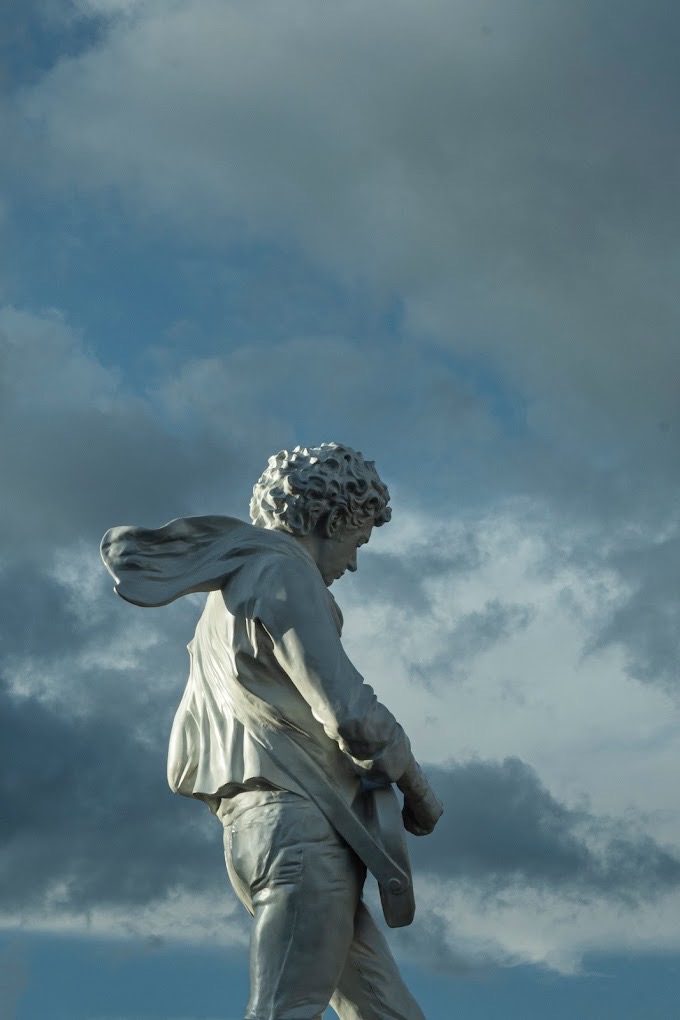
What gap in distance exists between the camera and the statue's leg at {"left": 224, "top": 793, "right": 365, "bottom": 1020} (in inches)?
293

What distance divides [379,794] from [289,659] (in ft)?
2.87

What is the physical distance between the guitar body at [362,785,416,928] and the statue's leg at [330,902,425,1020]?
0.51 feet

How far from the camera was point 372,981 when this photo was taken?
26.1 feet

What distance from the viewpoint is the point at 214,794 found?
7.93m

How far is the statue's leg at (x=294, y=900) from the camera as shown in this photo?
744cm

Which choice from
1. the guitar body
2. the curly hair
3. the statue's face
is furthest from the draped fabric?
the guitar body

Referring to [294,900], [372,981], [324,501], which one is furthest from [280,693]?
[372,981]

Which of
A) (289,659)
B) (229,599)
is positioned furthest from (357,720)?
(229,599)

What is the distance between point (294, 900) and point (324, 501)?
86.4 inches

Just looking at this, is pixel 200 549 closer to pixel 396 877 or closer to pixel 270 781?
pixel 270 781

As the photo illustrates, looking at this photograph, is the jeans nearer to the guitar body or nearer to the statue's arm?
the guitar body

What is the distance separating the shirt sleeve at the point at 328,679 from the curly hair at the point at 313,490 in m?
0.59

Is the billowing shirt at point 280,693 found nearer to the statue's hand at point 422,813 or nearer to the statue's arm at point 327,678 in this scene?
the statue's arm at point 327,678

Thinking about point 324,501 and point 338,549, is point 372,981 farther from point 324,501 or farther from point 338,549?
point 324,501
